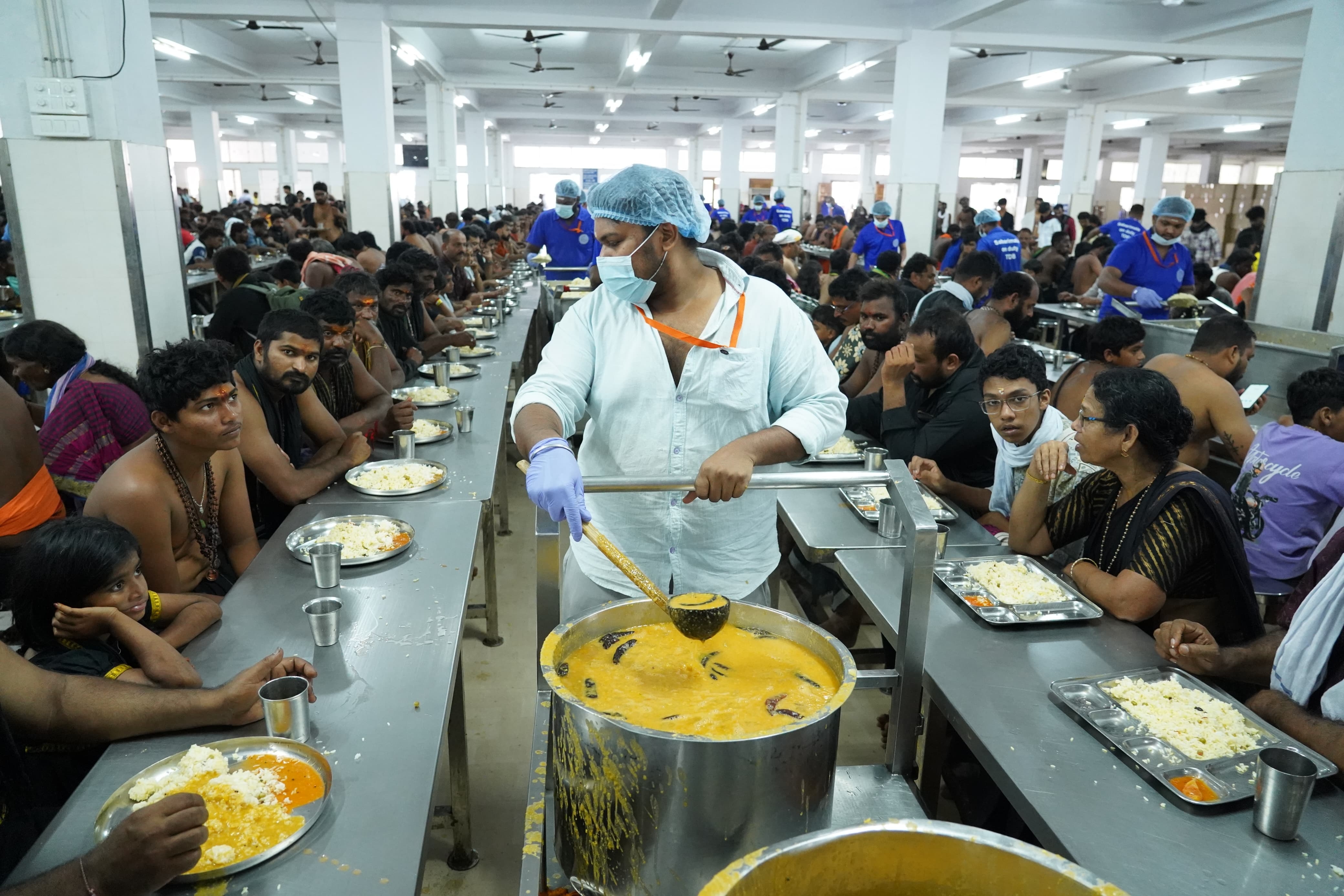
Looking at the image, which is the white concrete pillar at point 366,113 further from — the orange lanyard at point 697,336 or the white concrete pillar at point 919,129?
the orange lanyard at point 697,336

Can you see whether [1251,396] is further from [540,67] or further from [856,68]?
[540,67]

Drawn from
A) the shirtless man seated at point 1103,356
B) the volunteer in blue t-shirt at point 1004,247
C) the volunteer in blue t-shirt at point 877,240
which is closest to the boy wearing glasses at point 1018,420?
the shirtless man seated at point 1103,356

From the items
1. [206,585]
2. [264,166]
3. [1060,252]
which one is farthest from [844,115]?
[206,585]

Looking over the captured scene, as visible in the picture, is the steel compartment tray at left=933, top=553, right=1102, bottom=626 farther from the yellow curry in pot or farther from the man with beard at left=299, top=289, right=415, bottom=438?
the man with beard at left=299, top=289, right=415, bottom=438

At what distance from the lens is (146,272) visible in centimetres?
436

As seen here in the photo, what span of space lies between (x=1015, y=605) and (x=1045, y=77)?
12310 millimetres

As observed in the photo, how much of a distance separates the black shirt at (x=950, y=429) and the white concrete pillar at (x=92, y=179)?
3.54 metres

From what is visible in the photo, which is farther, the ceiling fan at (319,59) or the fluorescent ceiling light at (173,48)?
the ceiling fan at (319,59)

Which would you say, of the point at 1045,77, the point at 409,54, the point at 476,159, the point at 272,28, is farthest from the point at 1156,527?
the point at 476,159

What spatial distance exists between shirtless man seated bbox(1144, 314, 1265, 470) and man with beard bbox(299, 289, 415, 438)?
319 cm

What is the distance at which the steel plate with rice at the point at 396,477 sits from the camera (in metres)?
2.88

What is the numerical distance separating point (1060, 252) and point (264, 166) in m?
24.4

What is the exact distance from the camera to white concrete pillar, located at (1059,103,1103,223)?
15.5 meters

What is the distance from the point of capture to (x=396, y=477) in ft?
9.78
